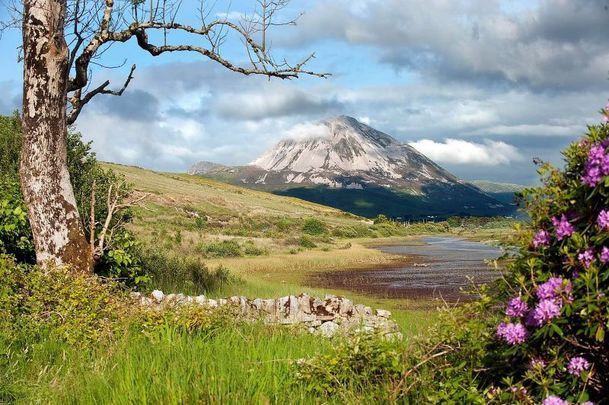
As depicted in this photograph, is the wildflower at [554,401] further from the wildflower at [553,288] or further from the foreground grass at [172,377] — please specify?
the foreground grass at [172,377]

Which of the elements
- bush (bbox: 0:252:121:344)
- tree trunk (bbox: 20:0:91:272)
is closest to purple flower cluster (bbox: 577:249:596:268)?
bush (bbox: 0:252:121:344)

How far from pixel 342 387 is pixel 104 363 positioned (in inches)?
108

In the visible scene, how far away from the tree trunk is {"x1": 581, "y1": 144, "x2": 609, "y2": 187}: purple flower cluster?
10.0 meters

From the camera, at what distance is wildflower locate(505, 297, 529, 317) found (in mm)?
3740

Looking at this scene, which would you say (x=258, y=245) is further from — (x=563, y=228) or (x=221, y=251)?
(x=563, y=228)

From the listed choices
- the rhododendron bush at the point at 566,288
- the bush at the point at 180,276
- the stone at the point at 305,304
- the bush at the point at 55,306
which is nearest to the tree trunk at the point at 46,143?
the bush at the point at 55,306

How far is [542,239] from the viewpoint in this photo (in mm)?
3889

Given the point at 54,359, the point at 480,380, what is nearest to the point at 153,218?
the point at 54,359

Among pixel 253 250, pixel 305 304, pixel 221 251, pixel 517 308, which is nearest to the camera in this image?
pixel 517 308

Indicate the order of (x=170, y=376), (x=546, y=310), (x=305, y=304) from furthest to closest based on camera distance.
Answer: (x=305, y=304)
(x=170, y=376)
(x=546, y=310)

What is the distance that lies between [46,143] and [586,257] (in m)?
10.3

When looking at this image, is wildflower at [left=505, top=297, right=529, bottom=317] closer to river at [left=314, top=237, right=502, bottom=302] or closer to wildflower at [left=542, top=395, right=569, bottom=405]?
wildflower at [left=542, top=395, right=569, bottom=405]

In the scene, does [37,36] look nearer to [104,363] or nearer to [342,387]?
[104,363]

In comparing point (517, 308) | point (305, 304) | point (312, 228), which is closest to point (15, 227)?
point (305, 304)
